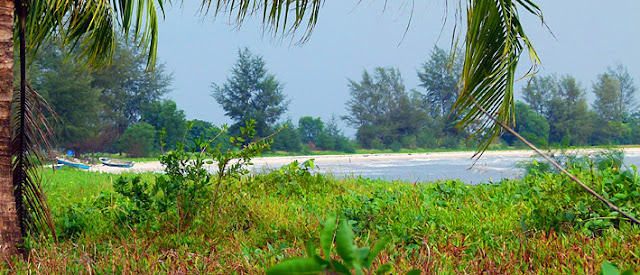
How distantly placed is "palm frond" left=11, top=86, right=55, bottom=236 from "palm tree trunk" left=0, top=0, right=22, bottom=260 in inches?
6.5

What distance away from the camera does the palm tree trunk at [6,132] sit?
140 inches

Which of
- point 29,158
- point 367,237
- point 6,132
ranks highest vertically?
point 6,132

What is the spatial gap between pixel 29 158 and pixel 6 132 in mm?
360

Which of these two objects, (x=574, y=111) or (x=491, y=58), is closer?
(x=491, y=58)

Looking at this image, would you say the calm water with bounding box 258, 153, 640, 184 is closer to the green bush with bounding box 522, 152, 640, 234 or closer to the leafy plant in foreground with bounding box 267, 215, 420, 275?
the green bush with bounding box 522, 152, 640, 234

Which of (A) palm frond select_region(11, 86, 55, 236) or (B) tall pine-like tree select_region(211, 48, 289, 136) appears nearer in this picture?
(A) palm frond select_region(11, 86, 55, 236)

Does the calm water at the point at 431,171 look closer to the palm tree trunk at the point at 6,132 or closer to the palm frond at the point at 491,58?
the palm frond at the point at 491,58

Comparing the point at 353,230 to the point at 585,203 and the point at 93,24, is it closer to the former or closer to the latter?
the point at 585,203

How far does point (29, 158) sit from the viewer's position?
153 inches

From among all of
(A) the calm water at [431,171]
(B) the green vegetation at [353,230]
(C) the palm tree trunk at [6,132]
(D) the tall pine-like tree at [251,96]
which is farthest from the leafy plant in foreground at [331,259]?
(D) the tall pine-like tree at [251,96]

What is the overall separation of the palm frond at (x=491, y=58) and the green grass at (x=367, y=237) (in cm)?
76

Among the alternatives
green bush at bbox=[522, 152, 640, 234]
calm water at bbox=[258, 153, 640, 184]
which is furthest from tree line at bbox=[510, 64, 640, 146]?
green bush at bbox=[522, 152, 640, 234]

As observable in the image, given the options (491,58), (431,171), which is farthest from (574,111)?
(491,58)

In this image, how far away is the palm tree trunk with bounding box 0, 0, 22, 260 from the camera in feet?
11.6
